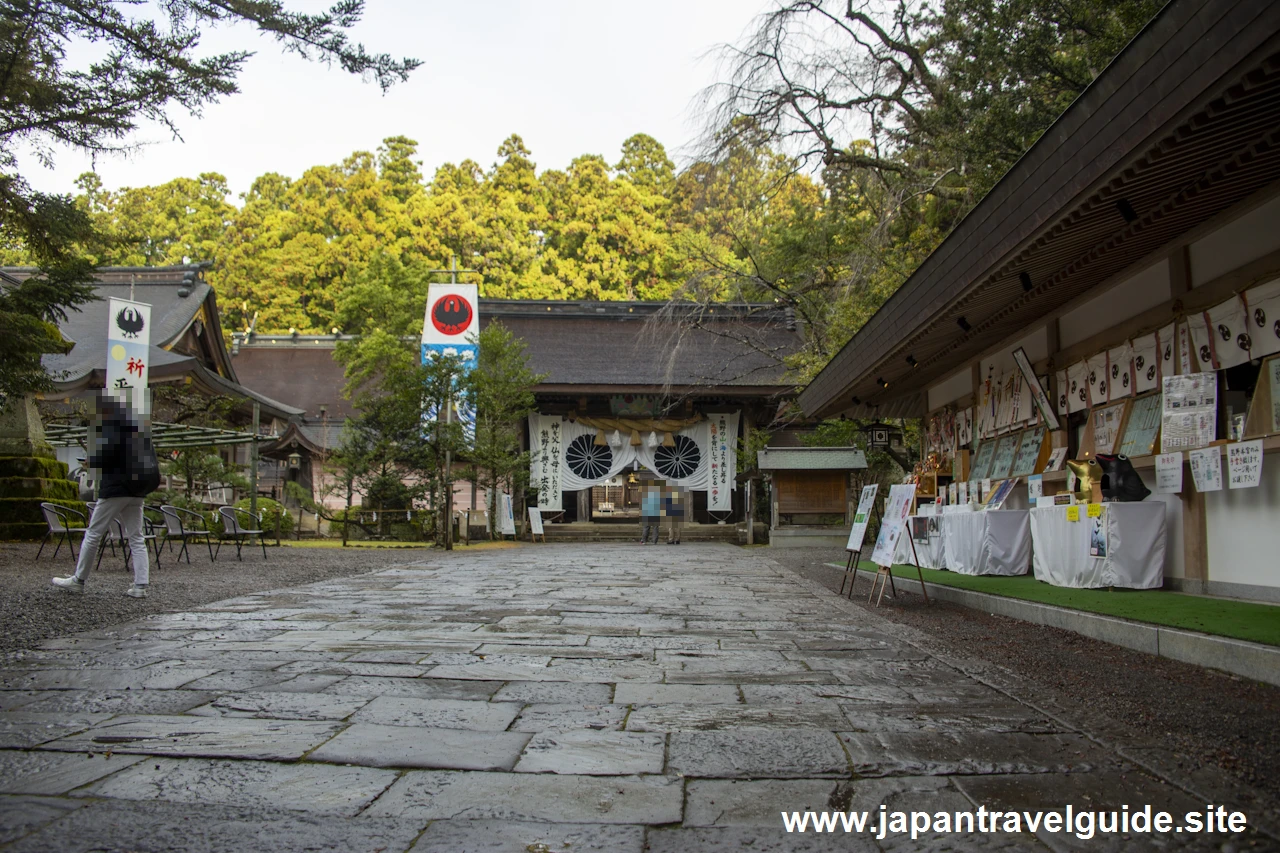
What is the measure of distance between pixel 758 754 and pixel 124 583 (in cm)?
701

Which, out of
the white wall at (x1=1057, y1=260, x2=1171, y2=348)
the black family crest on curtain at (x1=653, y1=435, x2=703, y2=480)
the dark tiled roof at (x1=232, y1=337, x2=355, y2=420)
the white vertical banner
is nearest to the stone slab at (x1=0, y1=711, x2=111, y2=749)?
the white wall at (x1=1057, y1=260, x2=1171, y2=348)

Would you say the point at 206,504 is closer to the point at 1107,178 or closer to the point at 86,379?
the point at 86,379

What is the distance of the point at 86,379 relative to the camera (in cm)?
1450

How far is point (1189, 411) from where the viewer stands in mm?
5898

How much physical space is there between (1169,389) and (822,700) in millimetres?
4304

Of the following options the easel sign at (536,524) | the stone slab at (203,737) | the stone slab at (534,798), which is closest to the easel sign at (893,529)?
the stone slab at (534,798)

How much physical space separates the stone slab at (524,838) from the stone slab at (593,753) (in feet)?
1.32

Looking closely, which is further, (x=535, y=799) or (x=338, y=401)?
A: (x=338, y=401)

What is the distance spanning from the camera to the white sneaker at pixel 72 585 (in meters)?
6.39

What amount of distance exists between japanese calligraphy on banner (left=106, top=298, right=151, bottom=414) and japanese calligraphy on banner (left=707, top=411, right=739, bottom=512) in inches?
532

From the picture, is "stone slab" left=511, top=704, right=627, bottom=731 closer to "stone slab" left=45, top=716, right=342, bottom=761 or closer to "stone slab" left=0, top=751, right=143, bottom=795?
"stone slab" left=45, top=716, right=342, bottom=761

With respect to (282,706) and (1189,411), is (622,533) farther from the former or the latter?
(282,706)

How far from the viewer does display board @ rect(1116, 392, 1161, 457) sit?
6.52 metres

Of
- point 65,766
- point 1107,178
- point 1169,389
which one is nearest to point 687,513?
point 1169,389
